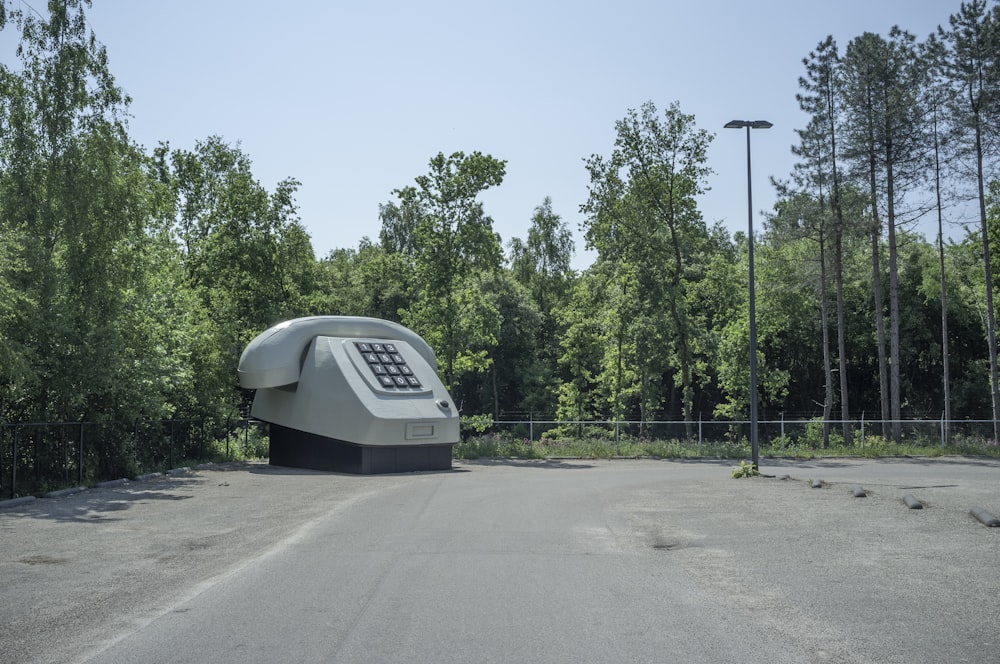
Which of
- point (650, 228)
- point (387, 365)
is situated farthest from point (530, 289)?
point (387, 365)

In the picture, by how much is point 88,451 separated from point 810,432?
1103 inches

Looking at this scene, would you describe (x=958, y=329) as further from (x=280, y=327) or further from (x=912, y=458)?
(x=280, y=327)

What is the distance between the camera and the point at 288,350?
27547 millimetres

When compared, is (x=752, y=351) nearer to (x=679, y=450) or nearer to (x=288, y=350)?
(x=679, y=450)

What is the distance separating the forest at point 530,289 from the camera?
67.5 feet

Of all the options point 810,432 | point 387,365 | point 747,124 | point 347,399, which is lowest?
point 810,432

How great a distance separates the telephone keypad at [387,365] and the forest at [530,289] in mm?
5501

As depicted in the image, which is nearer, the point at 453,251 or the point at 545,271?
the point at 453,251

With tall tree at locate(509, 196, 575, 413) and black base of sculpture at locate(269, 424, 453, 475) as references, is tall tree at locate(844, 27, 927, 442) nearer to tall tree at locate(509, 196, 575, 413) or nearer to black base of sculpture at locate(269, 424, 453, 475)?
black base of sculpture at locate(269, 424, 453, 475)

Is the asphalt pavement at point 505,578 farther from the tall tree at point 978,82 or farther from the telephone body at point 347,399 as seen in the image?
the tall tree at point 978,82

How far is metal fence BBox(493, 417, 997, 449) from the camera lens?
3569 centimetres

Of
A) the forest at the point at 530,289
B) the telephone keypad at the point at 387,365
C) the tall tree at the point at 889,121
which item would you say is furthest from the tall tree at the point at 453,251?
the tall tree at the point at 889,121

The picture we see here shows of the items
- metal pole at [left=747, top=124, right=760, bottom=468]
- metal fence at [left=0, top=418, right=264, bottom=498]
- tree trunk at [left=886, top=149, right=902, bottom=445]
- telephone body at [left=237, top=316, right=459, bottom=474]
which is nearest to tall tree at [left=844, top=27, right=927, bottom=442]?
tree trunk at [left=886, top=149, right=902, bottom=445]

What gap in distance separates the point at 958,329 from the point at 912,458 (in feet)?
71.9
